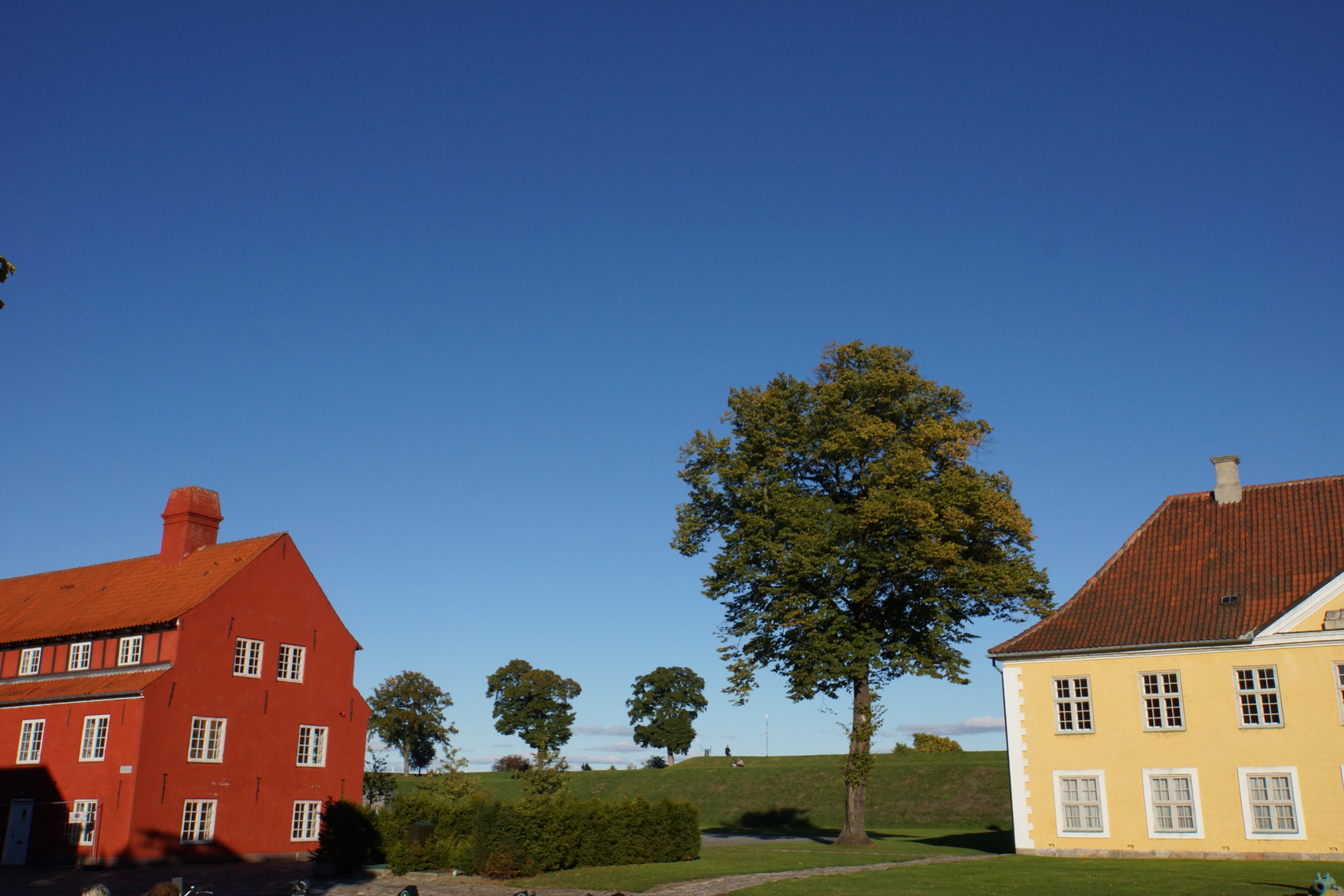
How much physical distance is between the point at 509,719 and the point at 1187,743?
8307 centimetres

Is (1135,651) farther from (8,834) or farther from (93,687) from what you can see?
(8,834)

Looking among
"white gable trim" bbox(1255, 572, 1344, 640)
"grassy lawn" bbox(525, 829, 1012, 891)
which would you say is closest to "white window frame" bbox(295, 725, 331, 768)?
"grassy lawn" bbox(525, 829, 1012, 891)

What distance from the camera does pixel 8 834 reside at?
1406 inches

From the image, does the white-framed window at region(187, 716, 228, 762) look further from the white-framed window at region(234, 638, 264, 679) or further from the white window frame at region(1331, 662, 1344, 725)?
the white window frame at region(1331, 662, 1344, 725)

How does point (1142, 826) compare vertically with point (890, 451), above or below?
below

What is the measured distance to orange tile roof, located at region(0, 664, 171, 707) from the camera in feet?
116

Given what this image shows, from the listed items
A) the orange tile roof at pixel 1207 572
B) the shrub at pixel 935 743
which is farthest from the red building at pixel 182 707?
the shrub at pixel 935 743

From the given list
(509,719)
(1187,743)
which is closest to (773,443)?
(1187,743)

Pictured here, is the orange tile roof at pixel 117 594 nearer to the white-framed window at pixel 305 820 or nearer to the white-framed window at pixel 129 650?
the white-framed window at pixel 129 650

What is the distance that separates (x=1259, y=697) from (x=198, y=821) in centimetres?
3350

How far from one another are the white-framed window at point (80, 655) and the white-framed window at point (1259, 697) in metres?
38.7

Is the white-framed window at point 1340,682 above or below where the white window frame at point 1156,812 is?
above

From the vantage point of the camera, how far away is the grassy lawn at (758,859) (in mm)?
25356

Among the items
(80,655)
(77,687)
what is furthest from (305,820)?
(80,655)
